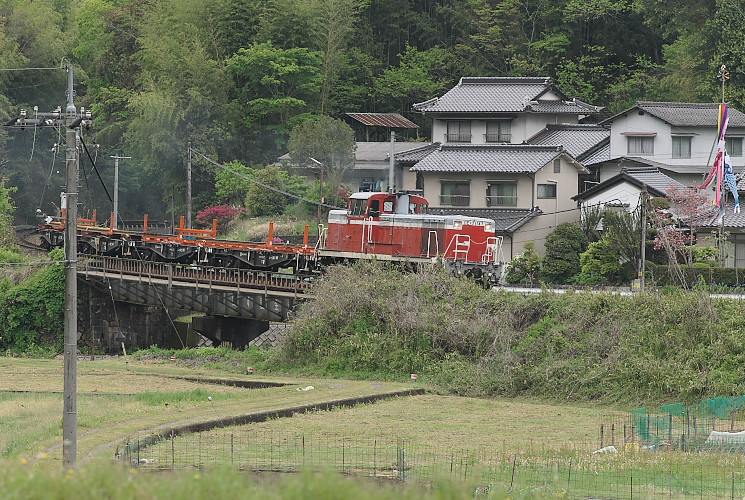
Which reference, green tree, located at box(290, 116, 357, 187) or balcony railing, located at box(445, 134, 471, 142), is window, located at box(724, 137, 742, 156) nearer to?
balcony railing, located at box(445, 134, 471, 142)

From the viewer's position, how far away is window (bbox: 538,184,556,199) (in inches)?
1873

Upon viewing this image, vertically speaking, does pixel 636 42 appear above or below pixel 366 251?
above

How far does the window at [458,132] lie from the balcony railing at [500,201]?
26.3 feet

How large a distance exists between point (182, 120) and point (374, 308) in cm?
3401

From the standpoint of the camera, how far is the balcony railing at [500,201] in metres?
47.7

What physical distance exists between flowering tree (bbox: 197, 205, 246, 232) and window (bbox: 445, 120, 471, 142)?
12.0 metres

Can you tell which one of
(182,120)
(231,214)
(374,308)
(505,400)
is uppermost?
(182,120)

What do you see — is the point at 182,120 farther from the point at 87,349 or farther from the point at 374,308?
the point at 374,308

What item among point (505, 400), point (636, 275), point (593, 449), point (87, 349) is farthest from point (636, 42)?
point (593, 449)

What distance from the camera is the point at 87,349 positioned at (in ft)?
129

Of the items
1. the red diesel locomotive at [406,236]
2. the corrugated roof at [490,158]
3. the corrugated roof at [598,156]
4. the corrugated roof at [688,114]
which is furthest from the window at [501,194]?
the red diesel locomotive at [406,236]

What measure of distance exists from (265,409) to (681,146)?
32.5 metres

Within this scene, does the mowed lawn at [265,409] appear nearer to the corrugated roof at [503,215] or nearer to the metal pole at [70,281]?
the metal pole at [70,281]

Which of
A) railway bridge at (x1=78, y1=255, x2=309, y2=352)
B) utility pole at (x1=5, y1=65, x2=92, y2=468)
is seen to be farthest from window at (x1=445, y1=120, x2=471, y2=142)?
utility pole at (x1=5, y1=65, x2=92, y2=468)
